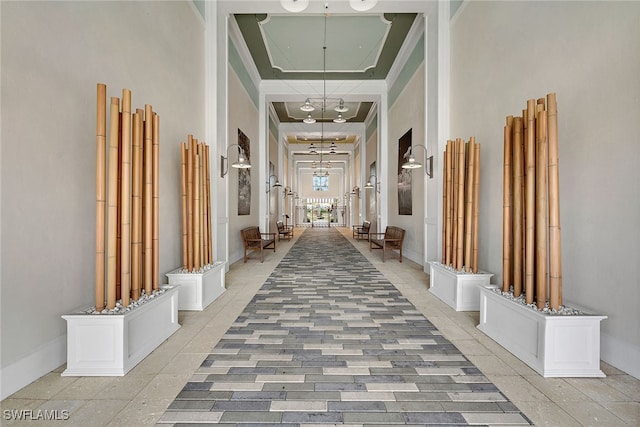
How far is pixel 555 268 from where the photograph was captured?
268 centimetres

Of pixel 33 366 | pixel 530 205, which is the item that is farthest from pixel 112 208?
pixel 530 205

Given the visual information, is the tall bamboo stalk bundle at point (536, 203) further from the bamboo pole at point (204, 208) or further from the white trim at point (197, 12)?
the white trim at point (197, 12)

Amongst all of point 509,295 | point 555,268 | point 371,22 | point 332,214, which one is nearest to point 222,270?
point 509,295

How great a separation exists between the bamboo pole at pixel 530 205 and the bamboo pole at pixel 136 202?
3743 mm

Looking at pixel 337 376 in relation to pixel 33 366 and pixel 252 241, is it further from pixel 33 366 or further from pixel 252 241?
pixel 252 241

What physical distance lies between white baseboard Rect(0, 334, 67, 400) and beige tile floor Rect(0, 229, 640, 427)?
0.05 m

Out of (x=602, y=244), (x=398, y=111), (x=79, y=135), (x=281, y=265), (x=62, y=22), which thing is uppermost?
(x=398, y=111)

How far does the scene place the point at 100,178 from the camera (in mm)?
2598

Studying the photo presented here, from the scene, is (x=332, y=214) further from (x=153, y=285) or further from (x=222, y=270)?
(x=153, y=285)

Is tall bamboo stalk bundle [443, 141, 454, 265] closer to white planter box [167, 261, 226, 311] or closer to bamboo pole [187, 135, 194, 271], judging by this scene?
white planter box [167, 261, 226, 311]

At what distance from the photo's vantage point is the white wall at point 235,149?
24.9ft

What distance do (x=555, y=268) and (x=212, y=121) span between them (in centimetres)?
565

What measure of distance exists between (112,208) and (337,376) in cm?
239

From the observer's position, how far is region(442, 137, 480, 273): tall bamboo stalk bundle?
166 inches
